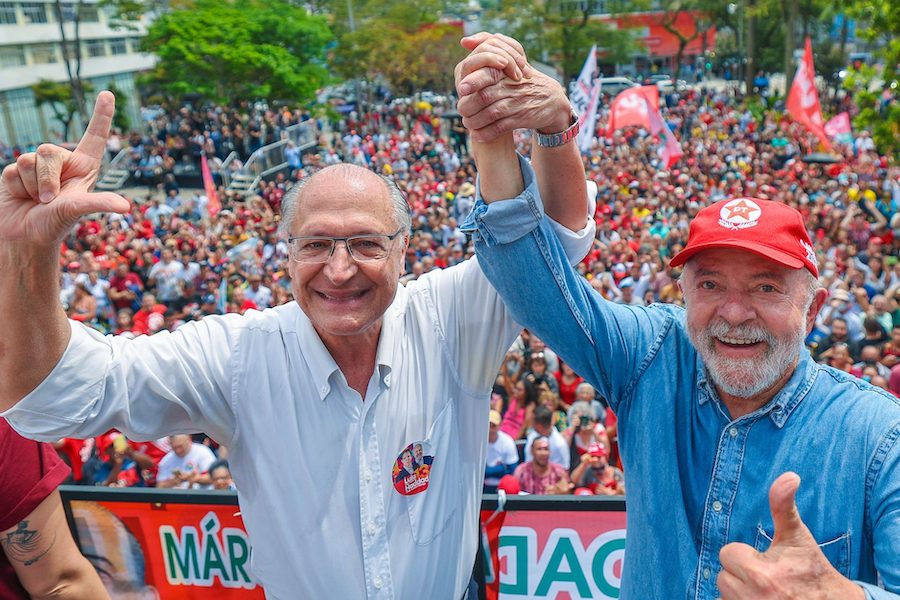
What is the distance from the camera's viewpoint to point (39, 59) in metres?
41.5

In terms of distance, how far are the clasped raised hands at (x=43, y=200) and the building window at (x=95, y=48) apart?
4974 centimetres

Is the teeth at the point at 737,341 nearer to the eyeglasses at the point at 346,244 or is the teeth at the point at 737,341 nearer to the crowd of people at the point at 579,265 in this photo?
the eyeglasses at the point at 346,244

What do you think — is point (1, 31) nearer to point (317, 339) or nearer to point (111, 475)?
point (111, 475)

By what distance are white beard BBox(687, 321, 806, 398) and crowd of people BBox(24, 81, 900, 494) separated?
2.34m

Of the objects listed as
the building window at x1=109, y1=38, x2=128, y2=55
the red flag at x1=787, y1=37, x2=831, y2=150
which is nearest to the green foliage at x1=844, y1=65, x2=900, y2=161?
the red flag at x1=787, y1=37, x2=831, y2=150

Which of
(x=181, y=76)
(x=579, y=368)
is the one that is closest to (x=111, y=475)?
(x=579, y=368)

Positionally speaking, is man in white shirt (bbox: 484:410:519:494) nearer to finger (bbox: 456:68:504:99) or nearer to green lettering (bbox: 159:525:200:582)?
green lettering (bbox: 159:525:200:582)

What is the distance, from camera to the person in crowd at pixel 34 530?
195 centimetres

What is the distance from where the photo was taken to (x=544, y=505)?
Answer: 101 inches

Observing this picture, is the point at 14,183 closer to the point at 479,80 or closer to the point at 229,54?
the point at 479,80

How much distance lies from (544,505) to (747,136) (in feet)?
74.3

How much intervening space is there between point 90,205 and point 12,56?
44.8 m

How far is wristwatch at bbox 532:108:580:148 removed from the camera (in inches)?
71.6

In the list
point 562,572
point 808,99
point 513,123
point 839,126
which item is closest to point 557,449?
point 562,572
